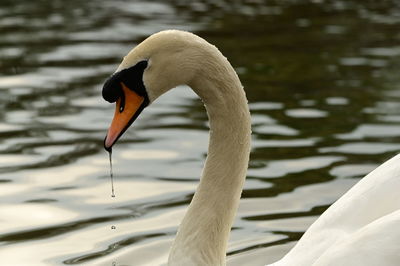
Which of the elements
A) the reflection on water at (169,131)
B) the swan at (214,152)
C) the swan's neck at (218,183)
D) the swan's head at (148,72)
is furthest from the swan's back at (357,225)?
the reflection on water at (169,131)

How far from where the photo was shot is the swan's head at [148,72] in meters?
4.60

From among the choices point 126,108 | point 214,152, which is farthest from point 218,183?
point 126,108

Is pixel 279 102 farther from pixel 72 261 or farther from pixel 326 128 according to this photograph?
pixel 72 261

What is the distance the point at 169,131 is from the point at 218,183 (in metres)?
3.96

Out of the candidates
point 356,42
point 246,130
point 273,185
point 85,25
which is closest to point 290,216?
point 273,185

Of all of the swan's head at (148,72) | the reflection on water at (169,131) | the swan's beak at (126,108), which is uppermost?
the swan's head at (148,72)

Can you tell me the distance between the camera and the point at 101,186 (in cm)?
736

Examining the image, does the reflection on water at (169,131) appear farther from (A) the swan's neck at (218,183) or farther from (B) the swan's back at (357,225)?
(B) the swan's back at (357,225)

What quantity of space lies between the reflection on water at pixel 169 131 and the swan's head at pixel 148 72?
1.44 metres

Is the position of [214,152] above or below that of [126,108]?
below

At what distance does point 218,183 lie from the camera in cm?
486

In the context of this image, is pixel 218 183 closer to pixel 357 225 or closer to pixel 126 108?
pixel 126 108

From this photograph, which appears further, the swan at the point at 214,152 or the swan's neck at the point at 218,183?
→ the swan's neck at the point at 218,183

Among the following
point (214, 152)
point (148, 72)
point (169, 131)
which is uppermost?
point (148, 72)
